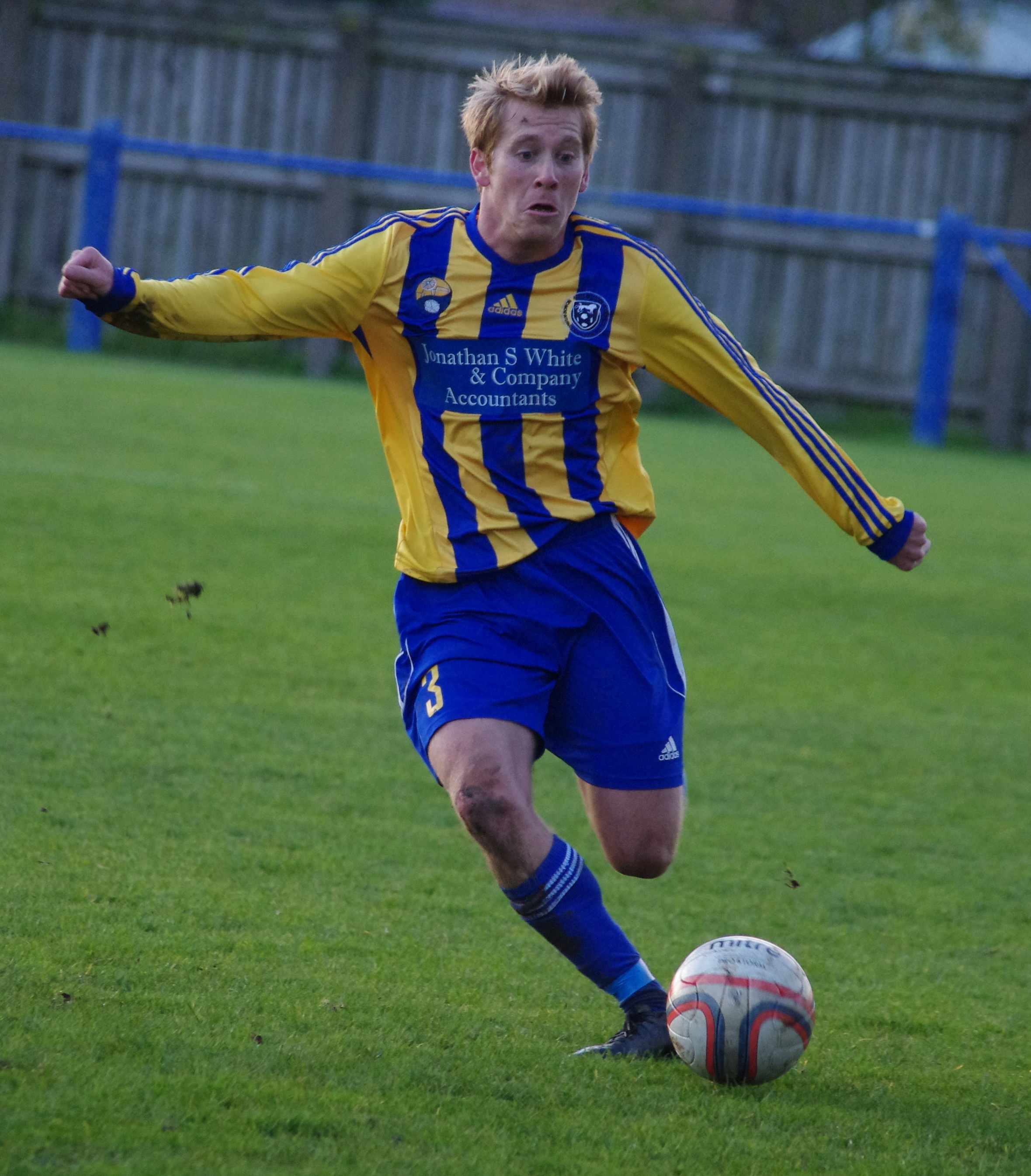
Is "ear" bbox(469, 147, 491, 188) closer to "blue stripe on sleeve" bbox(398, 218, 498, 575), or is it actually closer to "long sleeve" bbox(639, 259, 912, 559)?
"blue stripe on sleeve" bbox(398, 218, 498, 575)

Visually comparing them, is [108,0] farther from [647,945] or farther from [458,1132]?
[458,1132]

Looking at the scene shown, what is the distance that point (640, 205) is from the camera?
14625 millimetres

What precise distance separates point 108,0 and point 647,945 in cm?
1351

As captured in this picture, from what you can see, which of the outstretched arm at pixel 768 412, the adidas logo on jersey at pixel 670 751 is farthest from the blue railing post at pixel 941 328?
the adidas logo on jersey at pixel 670 751

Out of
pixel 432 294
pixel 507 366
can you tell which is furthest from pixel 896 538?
pixel 432 294

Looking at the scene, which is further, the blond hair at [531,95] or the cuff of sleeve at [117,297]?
the blond hair at [531,95]

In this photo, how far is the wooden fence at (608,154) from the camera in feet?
49.7

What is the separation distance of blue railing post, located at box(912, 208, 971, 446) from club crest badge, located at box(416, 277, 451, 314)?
1141cm

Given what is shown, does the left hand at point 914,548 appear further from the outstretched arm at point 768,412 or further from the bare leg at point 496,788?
the bare leg at point 496,788

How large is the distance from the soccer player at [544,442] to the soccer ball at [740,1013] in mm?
122

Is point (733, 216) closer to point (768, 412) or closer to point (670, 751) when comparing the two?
point (768, 412)

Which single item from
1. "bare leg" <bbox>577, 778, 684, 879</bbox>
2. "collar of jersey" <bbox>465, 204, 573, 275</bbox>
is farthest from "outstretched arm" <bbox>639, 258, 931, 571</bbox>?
"bare leg" <bbox>577, 778, 684, 879</bbox>

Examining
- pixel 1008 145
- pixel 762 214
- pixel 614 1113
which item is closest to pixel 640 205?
pixel 762 214

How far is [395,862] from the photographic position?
15.0 feet
